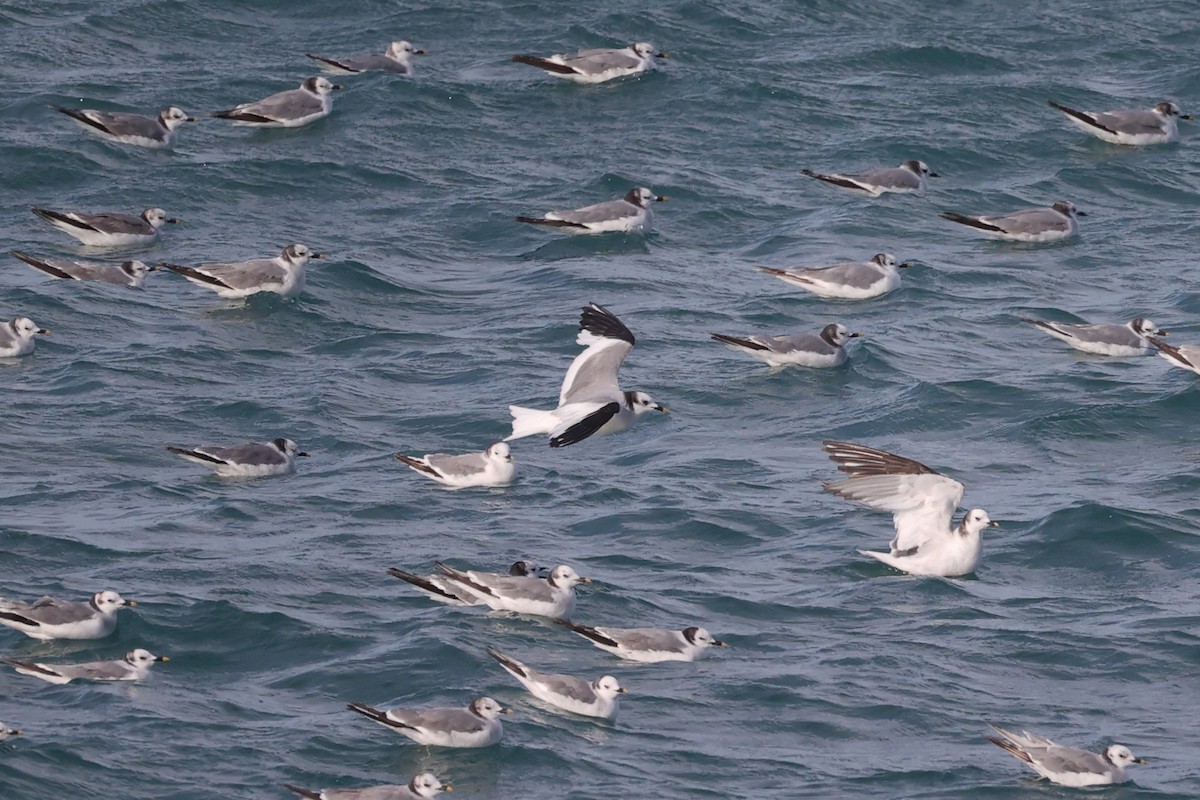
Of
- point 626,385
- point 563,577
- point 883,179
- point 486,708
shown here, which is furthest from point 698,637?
point 883,179

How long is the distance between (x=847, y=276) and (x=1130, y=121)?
26.6 ft

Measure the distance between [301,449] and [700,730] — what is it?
809 cm

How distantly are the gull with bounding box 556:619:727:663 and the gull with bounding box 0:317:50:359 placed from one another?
997cm

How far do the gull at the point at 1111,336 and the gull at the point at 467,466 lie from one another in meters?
7.66

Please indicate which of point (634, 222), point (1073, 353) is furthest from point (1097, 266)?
point (634, 222)

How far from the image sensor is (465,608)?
61.3 feet

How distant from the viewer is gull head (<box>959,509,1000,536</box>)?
1938 centimetres

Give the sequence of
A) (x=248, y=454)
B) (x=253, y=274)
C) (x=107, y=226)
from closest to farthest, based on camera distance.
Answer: (x=248, y=454) < (x=253, y=274) < (x=107, y=226)

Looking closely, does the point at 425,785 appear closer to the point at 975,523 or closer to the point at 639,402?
the point at 975,523

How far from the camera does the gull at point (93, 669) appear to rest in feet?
53.6

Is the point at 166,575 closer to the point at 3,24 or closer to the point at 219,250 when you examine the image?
the point at 219,250

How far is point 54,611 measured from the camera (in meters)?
17.1

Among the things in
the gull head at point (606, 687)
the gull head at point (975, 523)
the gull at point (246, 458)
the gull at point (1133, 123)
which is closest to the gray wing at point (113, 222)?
the gull at point (246, 458)

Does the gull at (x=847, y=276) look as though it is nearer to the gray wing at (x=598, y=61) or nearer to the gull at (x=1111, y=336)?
the gull at (x=1111, y=336)
